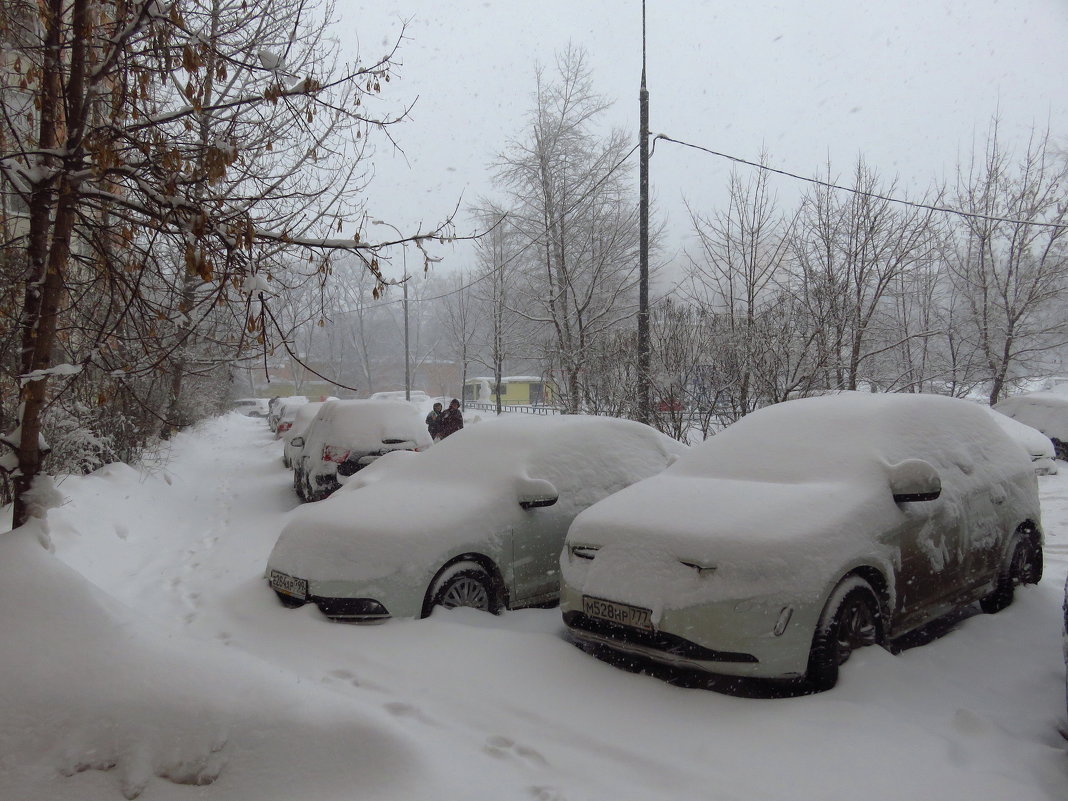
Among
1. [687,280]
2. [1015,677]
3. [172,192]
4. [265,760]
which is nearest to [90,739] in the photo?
[265,760]

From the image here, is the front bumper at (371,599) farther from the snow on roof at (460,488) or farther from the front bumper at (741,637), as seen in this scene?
the front bumper at (741,637)

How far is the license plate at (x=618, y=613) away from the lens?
4012 millimetres

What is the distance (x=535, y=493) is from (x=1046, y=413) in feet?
53.0

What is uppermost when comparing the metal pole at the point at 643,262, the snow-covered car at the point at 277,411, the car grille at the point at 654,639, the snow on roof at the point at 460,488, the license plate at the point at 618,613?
the metal pole at the point at 643,262

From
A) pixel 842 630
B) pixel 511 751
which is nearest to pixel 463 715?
pixel 511 751

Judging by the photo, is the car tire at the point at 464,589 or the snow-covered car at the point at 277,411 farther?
the snow-covered car at the point at 277,411

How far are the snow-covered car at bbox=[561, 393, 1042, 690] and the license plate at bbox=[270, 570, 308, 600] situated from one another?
1.84 m

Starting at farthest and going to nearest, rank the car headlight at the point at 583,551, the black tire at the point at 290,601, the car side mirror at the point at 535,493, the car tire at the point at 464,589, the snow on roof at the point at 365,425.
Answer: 1. the snow on roof at the point at 365,425
2. the car side mirror at the point at 535,493
3. the black tire at the point at 290,601
4. the car tire at the point at 464,589
5. the car headlight at the point at 583,551

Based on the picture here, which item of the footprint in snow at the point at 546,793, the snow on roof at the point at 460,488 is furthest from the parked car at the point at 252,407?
the footprint in snow at the point at 546,793

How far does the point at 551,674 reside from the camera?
418cm

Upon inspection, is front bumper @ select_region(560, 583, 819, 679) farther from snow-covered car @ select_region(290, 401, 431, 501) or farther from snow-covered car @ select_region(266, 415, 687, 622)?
snow-covered car @ select_region(290, 401, 431, 501)

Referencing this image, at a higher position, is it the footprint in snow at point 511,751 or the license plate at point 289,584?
the license plate at point 289,584

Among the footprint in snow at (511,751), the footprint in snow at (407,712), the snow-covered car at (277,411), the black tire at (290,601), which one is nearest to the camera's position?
the footprint in snow at (511,751)

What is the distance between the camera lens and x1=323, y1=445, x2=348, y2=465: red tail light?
33.6 ft
